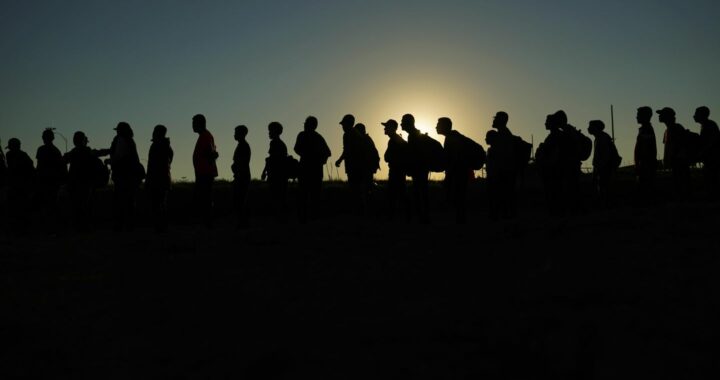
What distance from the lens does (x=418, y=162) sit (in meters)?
10.8

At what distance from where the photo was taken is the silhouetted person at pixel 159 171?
35.5 feet

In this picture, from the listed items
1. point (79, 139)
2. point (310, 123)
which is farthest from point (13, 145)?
point (310, 123)

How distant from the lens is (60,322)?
4.68m

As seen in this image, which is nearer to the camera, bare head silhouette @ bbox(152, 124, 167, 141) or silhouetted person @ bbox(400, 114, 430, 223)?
silhouetted person @ bbox(400, 114, 430, 223)

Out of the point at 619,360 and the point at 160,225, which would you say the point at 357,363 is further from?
the point at 160,225

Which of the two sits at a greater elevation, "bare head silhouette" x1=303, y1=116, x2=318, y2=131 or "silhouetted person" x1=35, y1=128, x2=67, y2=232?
"bare head silhouette" x1=303, y1=116, x2=318, y2=131

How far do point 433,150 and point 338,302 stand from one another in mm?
6430

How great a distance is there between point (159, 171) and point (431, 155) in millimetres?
3883

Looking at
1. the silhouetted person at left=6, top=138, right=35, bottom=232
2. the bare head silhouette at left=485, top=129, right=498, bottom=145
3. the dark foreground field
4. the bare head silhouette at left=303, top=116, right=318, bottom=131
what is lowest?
the dark foreground field

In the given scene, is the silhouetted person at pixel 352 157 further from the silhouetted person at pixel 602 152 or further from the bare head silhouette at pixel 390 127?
the silhouetted person at pixel 602 152

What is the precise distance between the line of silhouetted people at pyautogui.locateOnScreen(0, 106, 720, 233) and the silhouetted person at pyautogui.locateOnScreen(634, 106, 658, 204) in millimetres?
14

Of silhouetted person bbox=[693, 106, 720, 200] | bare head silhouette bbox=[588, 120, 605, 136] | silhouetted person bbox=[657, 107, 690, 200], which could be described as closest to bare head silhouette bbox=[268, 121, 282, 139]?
bare head silhouette bbox=[588, 120, 605, 136]

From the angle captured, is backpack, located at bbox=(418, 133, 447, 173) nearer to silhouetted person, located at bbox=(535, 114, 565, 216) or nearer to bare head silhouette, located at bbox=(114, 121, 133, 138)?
silhouetted person, located at bbox=(535, 114, 565, 216)

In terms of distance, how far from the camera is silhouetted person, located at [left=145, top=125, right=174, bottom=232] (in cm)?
1082
